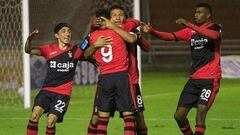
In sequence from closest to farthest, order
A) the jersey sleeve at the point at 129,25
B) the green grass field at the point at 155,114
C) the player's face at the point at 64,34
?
the jersey sleeve at the point at 129,25, the player's face at the point at 64,34, the green grass field at the point at 155,114

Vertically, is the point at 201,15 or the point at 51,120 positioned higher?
the point at 201,15

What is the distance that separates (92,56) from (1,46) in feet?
27.7

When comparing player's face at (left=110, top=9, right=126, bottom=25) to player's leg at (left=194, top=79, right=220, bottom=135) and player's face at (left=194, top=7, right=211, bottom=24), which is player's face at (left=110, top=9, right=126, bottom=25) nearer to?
player's face at (left=194, top=7, right=211, bottom=24)

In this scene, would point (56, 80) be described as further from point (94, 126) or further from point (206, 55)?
point (206, 55)

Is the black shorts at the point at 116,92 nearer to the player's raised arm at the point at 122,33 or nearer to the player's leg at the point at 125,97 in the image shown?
the player's leg at the point at 125,97

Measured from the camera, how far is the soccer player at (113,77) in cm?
1084

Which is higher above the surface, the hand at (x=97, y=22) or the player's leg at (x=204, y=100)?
the hand at (x=97, y=22)

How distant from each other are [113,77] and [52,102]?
1.29m

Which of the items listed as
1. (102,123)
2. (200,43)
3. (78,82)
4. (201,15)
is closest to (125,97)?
(102,123)

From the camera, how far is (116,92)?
1095cm

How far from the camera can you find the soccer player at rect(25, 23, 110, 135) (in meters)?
11.7

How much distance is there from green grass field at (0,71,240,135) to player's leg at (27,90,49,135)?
6.09ft

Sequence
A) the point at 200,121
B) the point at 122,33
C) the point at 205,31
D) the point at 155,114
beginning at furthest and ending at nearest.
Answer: the point at 155,114, the point at 200,121, the point at 205,31, the point at 122,33

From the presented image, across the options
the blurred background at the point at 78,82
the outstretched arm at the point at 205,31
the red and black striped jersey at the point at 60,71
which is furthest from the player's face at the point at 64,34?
the blurred background at the point at 78,82
